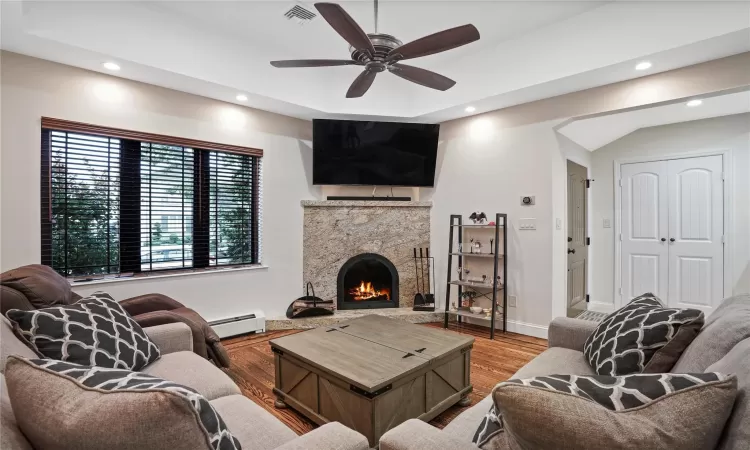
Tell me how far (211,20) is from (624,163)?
5.23 m

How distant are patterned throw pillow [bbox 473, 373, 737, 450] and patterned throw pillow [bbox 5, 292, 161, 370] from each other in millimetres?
1695

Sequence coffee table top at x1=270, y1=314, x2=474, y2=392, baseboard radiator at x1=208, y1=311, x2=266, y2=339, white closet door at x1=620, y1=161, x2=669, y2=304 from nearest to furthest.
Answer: coffee table top at x1=270, y1=314, x2=474, y2=392 → baseboard radiator at x1=208, y1=311, x2=266, y2=339 → white closet door at x1=620, y1=161, x2=669, y2=304

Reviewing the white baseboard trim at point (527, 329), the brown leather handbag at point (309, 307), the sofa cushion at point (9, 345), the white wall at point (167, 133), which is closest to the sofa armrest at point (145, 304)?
the white wall at point (167, 133)

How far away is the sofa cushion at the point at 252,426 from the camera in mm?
1252

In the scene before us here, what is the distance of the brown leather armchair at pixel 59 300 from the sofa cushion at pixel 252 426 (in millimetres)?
1049

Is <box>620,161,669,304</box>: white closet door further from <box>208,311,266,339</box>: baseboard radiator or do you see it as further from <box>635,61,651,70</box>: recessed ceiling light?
<box>208,311,266,339</box>: baseboard radiator

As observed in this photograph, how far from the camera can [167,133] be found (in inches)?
138

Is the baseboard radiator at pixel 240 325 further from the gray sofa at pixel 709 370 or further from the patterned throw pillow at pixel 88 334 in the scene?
the gray sofa at pixel 709 370

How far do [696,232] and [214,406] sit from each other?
5418mm

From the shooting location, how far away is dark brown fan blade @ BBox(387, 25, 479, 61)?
6.64 feet

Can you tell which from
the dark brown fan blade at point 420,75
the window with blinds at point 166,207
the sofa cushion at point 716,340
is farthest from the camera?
the window with blinds at point 166,207

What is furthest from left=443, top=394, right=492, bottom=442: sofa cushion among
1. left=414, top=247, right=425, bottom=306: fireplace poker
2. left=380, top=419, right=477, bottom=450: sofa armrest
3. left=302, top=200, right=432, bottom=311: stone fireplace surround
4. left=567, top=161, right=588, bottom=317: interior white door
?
left=567, top=161, right=588, bottom=317: interior white door

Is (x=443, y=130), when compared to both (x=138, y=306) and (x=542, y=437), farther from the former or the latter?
(x=542, y=437)

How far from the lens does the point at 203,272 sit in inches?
146
